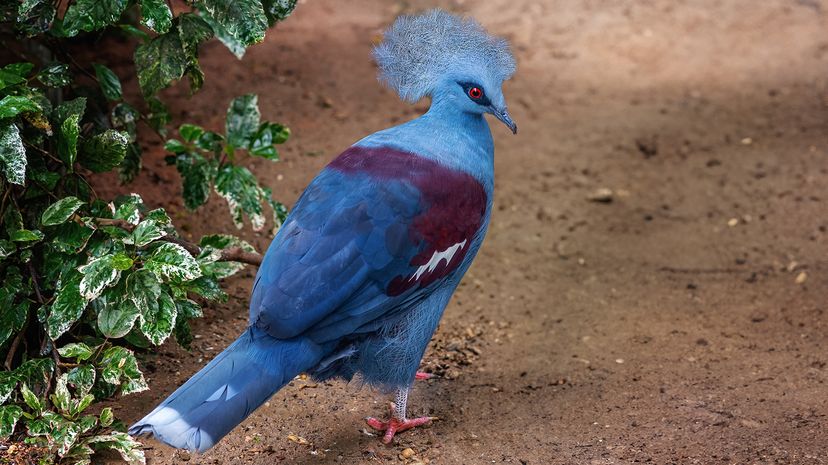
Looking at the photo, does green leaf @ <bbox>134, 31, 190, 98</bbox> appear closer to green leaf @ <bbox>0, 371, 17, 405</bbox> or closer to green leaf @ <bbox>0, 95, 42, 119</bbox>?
green leaf @ <bbox>0, 95, 42, 119</bbox>

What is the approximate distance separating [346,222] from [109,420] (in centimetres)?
94

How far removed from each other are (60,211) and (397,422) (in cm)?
131

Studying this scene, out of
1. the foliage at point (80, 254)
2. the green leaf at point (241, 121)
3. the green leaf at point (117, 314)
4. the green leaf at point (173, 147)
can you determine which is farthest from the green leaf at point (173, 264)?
the green leaf at point (241, 121)

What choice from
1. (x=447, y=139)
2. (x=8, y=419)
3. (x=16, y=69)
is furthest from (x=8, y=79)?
(x=447, y=139)

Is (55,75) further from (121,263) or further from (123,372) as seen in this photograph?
(123,372)

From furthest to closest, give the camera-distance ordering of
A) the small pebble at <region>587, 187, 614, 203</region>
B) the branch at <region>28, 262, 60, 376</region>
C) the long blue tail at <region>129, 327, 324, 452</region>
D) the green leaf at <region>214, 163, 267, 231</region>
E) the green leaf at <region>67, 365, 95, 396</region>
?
the small pebble at <region>587, 187, 614, 203</region> → the green leaf at <region>214, 163, 267, 231</region> → the branch at <region>28, 262, 60, 376</region> → the green leaf at <region>67, 365, 95, 396</region> → the long blue tail at <region>129, 327, 324, 452</region>

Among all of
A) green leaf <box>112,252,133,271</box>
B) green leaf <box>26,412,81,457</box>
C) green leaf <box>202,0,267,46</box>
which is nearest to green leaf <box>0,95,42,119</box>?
green leaf <box>112,252,133,271</box>

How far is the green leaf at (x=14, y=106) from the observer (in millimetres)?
2529

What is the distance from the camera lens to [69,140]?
8.96 ft

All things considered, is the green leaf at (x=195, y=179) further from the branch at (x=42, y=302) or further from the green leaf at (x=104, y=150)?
the branch at (x=42, y=302)

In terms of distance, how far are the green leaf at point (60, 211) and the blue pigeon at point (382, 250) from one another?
0.64 m

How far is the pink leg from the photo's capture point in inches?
115

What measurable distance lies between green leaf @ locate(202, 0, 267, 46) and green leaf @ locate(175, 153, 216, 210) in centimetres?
74

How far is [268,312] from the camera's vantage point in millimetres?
2482
